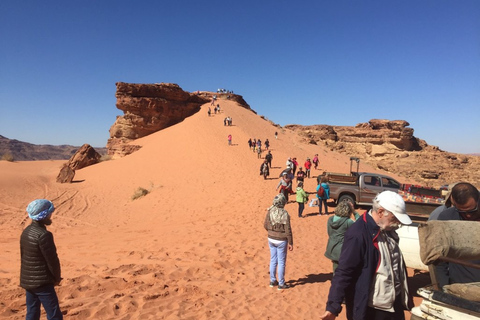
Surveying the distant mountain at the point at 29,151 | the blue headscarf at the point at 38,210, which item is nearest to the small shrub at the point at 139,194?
the blue headscarf at the point at 38,210

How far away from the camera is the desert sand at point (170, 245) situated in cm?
446

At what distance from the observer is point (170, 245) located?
25.8 ft

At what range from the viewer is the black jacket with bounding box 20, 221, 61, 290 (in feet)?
9.78

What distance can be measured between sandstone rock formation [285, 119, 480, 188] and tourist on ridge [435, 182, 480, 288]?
25075mm

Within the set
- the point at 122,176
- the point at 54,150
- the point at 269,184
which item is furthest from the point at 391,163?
the point at 54,150

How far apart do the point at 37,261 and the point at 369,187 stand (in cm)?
1146

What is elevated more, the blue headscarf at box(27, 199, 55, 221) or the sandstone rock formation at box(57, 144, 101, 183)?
the sandstone rock formation at box(57, 144, 101, 183)

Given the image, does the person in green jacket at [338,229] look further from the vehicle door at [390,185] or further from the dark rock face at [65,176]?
the dark rock face at [65,176]

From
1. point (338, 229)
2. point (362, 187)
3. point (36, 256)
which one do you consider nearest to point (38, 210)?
point (36, 256)

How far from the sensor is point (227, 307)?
4484 mm

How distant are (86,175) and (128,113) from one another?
11673 millimetres

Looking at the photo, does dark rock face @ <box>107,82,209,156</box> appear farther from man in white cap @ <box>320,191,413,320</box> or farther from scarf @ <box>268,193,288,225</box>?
man in white cap @ <box>320,191,413,320</box>

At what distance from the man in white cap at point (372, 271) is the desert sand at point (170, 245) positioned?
2.40 m

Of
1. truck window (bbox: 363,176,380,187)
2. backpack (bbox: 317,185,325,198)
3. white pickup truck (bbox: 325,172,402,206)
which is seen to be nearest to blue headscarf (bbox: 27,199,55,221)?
backpack (bbox: 317,185,325,198)
